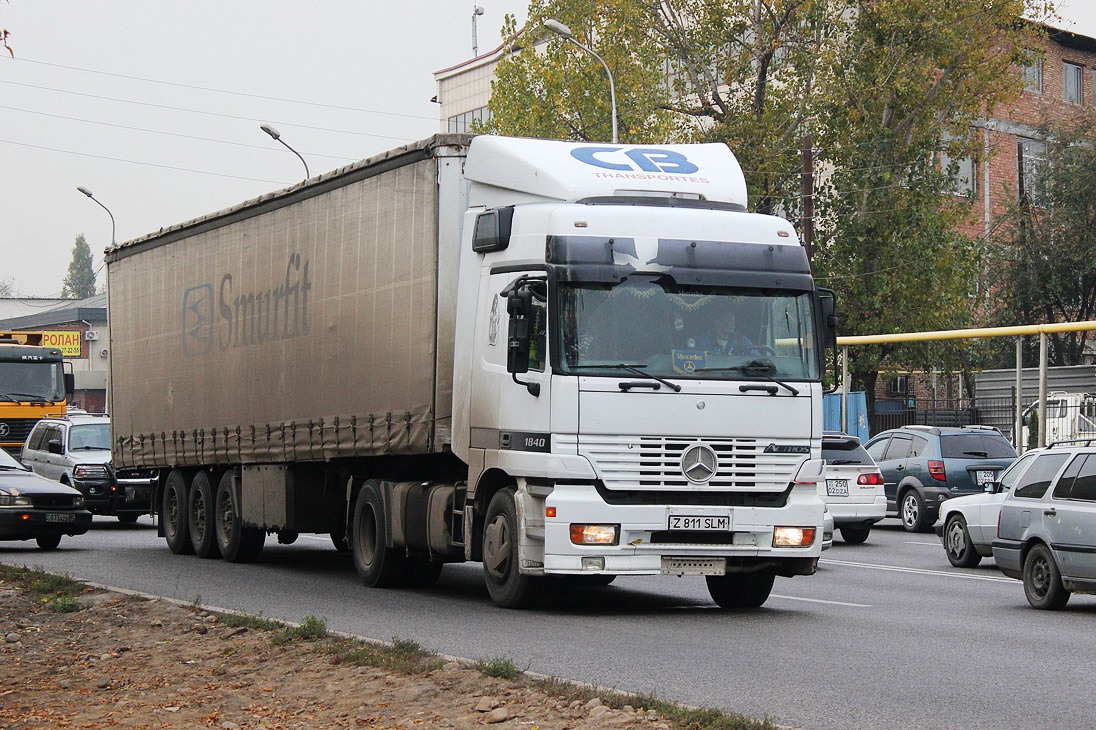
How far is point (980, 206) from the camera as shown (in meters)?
55.9

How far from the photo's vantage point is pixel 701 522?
12.6 meters

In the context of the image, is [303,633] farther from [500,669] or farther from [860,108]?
[860,108]

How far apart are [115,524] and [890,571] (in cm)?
1567

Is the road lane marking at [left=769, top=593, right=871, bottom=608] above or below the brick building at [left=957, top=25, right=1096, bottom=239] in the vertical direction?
below

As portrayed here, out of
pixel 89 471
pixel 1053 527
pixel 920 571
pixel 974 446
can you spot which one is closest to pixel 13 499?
pixel 89 471

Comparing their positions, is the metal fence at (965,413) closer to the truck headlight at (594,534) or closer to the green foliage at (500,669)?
the truck headlight at (594,534)

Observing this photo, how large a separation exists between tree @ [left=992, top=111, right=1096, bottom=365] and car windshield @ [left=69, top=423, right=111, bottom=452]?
29166mm

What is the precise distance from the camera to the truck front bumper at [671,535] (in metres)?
12.3

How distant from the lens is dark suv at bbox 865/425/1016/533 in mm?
26438

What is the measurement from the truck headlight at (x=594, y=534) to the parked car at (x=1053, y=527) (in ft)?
14.7

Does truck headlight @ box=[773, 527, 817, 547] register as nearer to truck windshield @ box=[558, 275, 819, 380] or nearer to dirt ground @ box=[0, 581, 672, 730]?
truck windshield @ box=[558, 275, 819, 380]

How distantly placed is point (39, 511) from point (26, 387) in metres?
16.3

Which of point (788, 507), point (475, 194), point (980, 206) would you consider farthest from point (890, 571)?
point (980, 206)

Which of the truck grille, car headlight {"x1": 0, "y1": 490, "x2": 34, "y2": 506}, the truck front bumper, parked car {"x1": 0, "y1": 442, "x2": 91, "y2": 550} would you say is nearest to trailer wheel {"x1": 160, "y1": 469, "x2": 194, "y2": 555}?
parked car {"x1": 0, "y1": 442, "x2": 91, "y2": 550}
